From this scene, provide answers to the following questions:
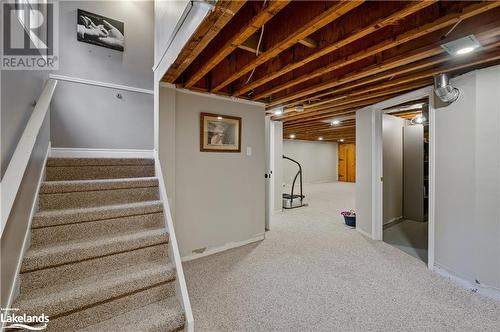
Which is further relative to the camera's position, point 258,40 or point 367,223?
point 367,223

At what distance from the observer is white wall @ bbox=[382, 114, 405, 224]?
14.0ft

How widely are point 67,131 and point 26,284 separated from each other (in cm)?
222

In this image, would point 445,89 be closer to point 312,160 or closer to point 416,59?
point 416,59

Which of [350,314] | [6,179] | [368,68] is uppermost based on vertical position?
[368,68]

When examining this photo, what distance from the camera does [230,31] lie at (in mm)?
1724

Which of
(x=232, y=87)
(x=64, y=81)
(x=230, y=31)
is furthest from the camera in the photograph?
(x=232, y=87)

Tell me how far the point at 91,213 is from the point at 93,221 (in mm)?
63

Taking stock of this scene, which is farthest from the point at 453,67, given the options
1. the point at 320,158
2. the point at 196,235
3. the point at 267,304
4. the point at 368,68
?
the point at 320,158

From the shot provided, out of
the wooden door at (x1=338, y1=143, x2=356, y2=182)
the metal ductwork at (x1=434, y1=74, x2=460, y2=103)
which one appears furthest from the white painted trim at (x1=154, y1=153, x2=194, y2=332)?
the wooden door at (x1=338, y1=143, x2=356, y2=182)

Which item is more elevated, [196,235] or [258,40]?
[258,40]

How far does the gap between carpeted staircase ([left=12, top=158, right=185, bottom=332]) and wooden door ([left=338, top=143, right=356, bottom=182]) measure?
11.3m

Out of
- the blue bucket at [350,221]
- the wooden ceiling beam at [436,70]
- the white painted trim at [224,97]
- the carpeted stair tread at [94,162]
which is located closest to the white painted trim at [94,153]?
the carpeted stair tread at [94,162]

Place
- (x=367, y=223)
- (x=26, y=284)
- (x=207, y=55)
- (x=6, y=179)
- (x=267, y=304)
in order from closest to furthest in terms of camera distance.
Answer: (x=6, y=179) → (x=26, y=284) → (x=267, y=304) → (x=207, y=55) → (x=367, y=223)

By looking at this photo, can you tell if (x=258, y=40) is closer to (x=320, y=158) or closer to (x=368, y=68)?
(x=368, y=68)
